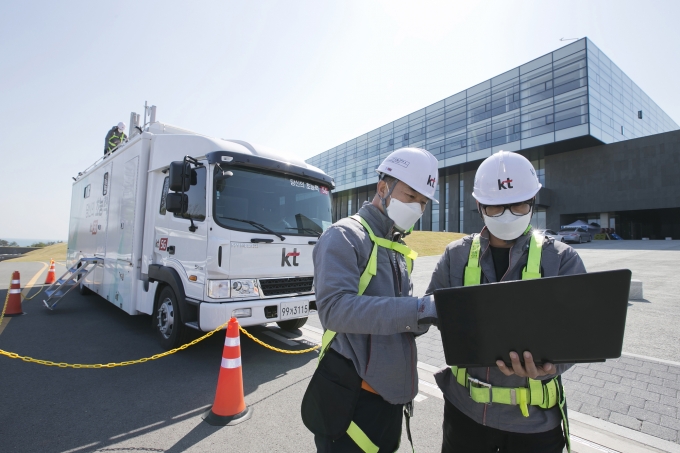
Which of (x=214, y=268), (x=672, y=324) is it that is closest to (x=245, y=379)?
(x=214, y=268)

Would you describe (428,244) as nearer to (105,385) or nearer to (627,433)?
(627,433)

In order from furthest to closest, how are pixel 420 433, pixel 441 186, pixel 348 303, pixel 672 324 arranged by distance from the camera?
1. pixel 441 186
2. pixel 672 324
3. pixel 420 433
4. pixel 348 303

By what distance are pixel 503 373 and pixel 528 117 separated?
125ft

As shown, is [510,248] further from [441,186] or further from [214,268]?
[441,186]

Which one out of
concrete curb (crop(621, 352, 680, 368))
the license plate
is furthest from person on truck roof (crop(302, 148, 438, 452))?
concrete curb (crop(621, 352, 680, 368))

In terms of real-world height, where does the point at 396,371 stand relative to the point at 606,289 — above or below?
below

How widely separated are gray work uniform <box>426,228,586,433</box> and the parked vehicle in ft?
96.2

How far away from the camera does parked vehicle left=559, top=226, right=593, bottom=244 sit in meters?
27.0

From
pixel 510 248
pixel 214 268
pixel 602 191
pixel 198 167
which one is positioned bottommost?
pixel 214 268

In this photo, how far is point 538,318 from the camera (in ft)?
3.82

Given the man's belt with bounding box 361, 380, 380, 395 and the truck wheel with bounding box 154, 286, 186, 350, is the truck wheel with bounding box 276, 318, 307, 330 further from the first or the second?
the man's belt with bounding box 361, 380, 380, 395

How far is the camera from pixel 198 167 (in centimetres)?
461

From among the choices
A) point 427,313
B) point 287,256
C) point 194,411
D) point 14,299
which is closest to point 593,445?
point 427,313

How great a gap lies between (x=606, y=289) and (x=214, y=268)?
153 inches
